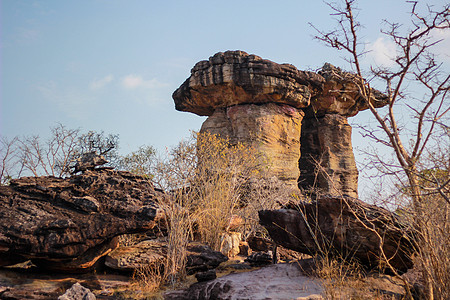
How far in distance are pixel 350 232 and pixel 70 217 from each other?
4.41 m

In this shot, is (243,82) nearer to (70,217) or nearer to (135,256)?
(135,256)

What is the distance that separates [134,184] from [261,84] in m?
10.2

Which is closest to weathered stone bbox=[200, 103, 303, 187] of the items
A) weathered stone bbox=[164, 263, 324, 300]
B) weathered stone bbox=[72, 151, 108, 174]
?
weathered stone bbox=[72, 151, 108, 174]

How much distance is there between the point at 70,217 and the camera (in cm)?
550

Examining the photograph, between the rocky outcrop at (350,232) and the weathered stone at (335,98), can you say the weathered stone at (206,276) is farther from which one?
the weathered stone at (335,98)

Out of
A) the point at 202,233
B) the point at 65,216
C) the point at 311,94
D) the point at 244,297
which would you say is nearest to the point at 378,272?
the point at 244,297

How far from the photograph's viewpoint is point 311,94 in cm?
1747

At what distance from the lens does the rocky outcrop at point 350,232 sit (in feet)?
15.5

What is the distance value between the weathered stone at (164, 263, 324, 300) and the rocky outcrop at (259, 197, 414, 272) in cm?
52

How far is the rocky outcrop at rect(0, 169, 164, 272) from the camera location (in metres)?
5.06

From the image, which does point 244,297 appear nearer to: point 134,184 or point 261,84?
point 134,184

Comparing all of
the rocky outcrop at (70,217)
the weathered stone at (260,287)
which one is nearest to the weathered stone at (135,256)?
the rocky outcrop at (70,217)

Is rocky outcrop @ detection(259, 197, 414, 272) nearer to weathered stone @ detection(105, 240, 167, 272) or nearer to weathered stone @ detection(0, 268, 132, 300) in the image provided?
weathered stone @ detection(105, 240, 167, 272)

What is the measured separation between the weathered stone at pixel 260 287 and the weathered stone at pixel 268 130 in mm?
10116
